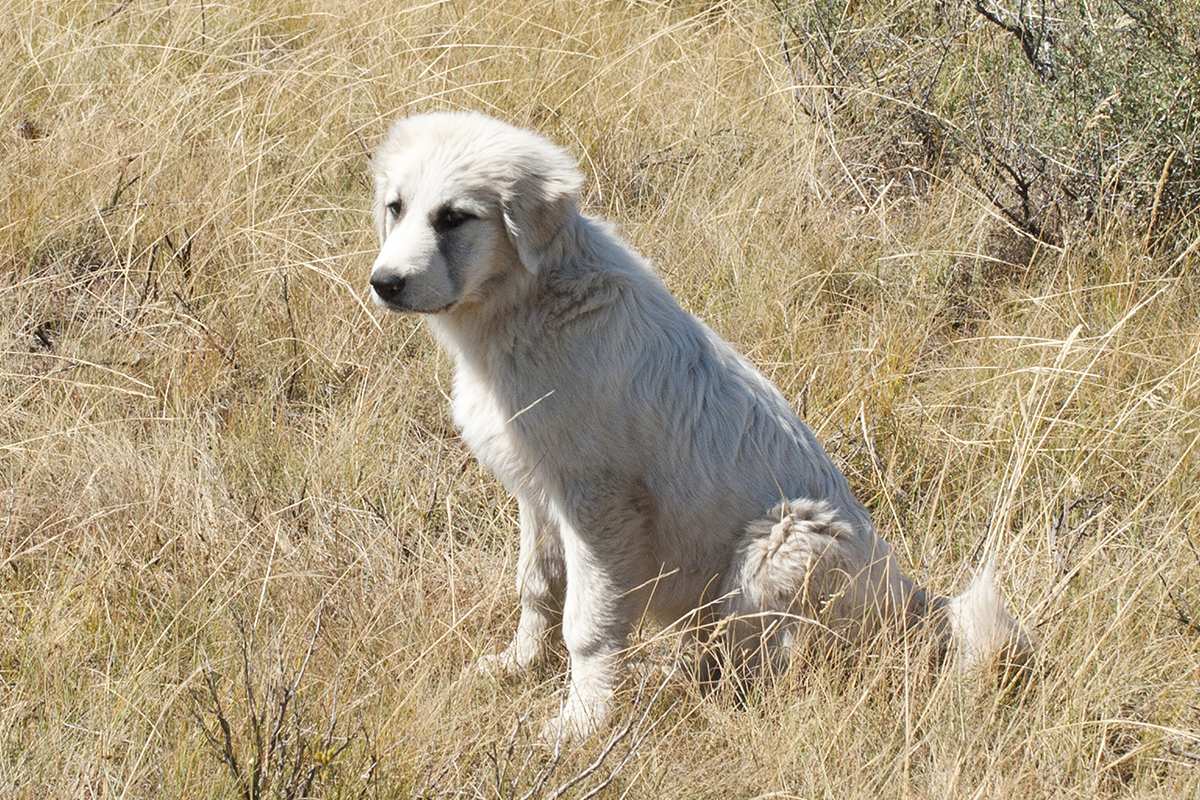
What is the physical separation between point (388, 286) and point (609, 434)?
608 mm

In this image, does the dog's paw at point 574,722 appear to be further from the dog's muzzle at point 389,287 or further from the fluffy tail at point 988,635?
the dog's muzzle at point 389,287

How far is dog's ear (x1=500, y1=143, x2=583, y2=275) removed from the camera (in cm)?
311

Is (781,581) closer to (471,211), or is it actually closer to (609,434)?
(609,434)

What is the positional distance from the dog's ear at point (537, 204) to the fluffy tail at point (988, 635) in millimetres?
1199

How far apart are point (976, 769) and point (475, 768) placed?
99 centimetres

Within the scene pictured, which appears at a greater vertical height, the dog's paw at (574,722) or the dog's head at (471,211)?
the dog's head at (471,211)

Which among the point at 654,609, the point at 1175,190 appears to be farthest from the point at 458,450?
the point at 1175,190

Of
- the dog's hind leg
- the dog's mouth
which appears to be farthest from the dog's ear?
the dog's hind leg

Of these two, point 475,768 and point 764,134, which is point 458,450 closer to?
point 475,768

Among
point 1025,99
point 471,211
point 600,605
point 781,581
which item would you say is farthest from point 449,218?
point 1025,99

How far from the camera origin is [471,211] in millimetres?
3096

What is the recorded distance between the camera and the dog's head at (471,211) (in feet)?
10.0

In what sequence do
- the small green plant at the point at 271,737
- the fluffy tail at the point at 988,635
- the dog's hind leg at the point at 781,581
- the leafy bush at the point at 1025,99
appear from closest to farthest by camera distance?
the small green plant at the point at 271,737, the fluffy tail at the point at 988,635, the dog's hind leg at the point at 781,581, the leafy bush at the point at 1025,99

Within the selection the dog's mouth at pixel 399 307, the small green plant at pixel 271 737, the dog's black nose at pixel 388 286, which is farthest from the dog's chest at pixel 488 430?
the small green plant at pixel 271 737
